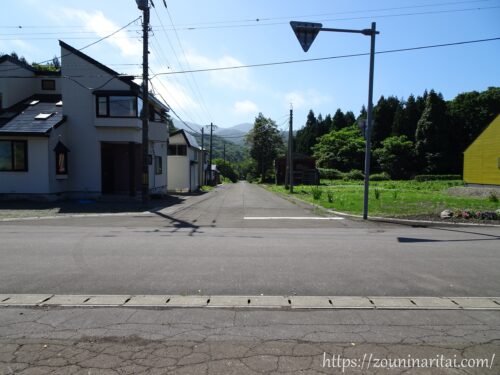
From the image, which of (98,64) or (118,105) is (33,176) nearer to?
(118,105)

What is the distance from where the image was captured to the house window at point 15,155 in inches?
792

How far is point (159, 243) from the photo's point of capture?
9594mm

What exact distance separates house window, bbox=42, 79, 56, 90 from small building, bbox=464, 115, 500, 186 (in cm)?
3554

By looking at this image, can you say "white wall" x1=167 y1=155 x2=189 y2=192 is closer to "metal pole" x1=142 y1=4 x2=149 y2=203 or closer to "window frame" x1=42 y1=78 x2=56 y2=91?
"window frame" x1=42 y1=78 x2=56 y2=91

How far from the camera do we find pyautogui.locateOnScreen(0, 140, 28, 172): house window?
20.1 meters

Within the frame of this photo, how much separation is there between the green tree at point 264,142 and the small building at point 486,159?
53412mm

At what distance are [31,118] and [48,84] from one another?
6.55 metres

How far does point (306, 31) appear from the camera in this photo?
13039 millimetres

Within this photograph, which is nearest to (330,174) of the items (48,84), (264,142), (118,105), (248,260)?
(264,142)

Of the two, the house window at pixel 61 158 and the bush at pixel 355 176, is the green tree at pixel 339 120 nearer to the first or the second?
the bush at pixel 355 176

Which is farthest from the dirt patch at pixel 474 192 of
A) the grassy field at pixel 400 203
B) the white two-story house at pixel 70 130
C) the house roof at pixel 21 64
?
the house roof at pixel 21 64

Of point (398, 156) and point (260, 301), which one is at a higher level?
point (398, 156)

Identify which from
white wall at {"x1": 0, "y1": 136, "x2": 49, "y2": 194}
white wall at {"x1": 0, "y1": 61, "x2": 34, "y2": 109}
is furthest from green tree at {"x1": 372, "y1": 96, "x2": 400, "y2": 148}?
white wall at {"x1": 0, "y1": 136, "x2": 49, "y2": 194}

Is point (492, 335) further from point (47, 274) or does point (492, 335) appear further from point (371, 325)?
point (47, 274)
